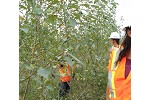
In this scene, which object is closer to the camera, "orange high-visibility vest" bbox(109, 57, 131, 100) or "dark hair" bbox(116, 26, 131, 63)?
"dark hair" bbox(116, 26, 131, 63)

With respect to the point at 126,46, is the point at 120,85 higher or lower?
lower

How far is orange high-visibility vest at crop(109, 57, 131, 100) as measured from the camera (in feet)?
8.54

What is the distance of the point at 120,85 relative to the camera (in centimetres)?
276

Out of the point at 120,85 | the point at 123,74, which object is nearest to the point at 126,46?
the point at 123,74

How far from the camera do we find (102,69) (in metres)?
3.65

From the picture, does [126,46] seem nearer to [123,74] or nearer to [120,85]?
[123,74]

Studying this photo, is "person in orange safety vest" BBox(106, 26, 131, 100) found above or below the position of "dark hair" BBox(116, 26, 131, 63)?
below

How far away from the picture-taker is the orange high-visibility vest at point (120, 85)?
2.60 metres

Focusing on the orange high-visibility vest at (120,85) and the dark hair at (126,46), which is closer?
the dark hair at (126,46)

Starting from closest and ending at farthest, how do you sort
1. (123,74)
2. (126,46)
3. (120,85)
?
(126,46)
(123,74)
(120,85)

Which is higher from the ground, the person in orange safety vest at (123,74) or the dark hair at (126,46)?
the dark hair at (126,46)
